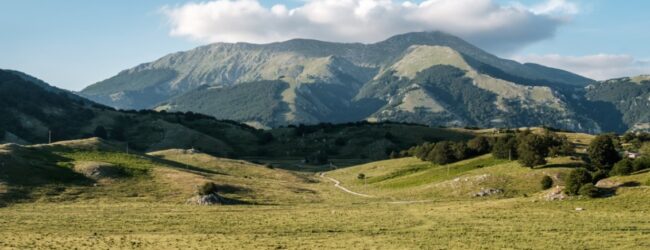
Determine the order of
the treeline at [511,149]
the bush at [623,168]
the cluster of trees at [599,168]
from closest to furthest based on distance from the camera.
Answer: the cluster of trees at [599,168] < the bush at [623,168] < the treeline at [511,149]

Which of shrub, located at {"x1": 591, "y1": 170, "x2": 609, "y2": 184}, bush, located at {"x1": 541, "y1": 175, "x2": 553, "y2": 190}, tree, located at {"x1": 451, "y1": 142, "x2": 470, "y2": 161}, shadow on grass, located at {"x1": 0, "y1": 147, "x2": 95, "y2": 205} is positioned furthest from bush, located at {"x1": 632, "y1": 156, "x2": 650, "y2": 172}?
shadow on grass, located at {"x1": 0, "y1": 147, "x2": 95, "y2": 205}

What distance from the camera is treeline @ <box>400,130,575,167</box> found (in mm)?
99688

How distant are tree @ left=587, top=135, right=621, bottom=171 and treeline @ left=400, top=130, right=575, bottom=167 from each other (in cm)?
843

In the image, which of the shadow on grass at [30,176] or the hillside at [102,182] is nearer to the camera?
the shadow on grass at [30,176]

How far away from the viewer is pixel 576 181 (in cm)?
7650

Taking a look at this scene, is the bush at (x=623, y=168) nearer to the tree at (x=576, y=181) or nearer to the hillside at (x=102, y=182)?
the tree at (x=576, y=181)

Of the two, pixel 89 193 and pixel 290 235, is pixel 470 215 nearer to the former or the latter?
pixel 290 235

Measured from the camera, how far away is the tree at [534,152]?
98.8 meters

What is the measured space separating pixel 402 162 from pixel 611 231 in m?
99.6

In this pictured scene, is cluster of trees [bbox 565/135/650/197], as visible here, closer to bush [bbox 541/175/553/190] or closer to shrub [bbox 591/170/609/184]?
shrub [bbox 591/170/609/184]

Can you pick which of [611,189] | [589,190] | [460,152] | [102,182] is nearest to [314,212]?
[589,190]

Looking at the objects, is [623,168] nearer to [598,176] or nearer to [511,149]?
[598,176]

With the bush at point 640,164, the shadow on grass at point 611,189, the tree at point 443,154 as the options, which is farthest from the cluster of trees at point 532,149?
the shadow on grass at point 611,189

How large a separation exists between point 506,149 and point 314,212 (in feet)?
187
